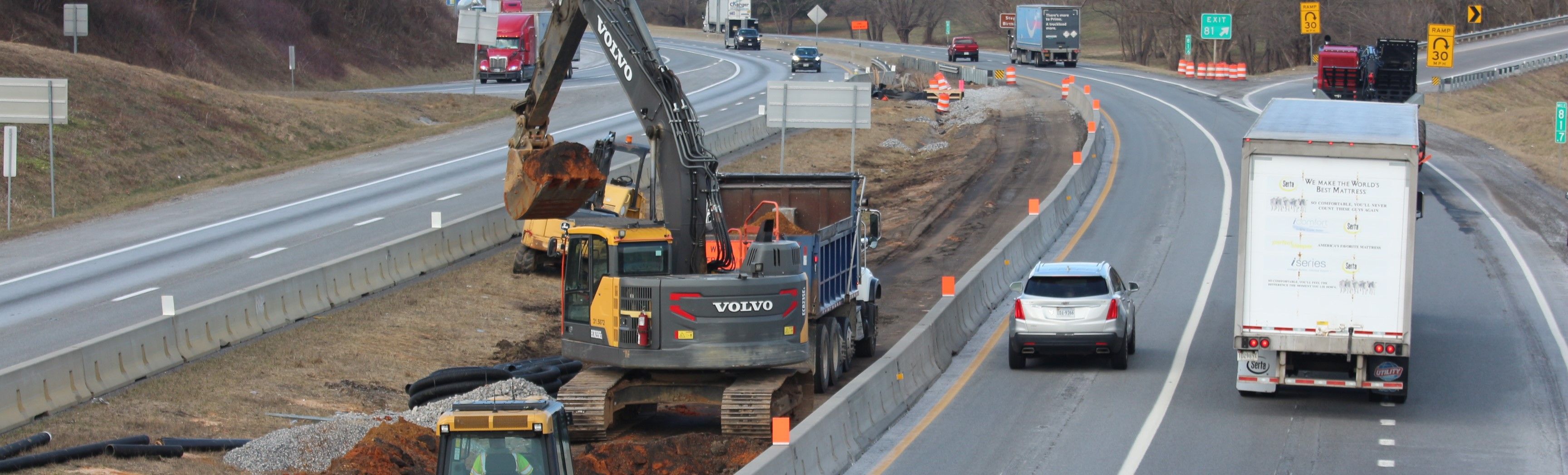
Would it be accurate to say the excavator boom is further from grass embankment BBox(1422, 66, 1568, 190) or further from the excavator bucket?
grass embankment BBox(1422, 66, 1568, 190)

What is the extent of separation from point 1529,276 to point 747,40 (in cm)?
8163

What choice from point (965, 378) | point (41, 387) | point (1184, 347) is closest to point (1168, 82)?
point (1184, 347)

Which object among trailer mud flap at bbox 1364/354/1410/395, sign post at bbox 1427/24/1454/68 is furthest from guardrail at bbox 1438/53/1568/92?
trailer mud flap at bbox 1364/354/1410/395

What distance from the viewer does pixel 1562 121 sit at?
4106 cm

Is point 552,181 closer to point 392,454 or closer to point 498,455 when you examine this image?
point 392,454

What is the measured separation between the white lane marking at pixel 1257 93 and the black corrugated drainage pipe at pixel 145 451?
1751 inches

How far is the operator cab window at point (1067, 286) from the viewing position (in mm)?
21594

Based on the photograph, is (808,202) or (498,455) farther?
(808,202)

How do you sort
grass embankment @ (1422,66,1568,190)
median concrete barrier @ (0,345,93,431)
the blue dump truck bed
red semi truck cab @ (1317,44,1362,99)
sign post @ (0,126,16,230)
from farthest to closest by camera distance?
grass embankment @ (1422,66,1568,190) < red semi truck cab @ (1317,44,1362,99) < sign post @ (0,126,16,230) < the blue dump truck bed < median concrete barrier @ (0,345,93,431)

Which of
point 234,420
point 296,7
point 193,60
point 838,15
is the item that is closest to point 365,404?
point 234,420

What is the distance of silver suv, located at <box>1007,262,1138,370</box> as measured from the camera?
21.3 metres

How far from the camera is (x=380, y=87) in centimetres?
7262

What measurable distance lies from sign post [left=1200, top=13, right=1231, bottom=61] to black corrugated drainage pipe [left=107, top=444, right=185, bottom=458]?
7451 cm

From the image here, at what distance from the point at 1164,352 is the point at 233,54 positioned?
5587 cm
